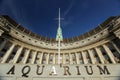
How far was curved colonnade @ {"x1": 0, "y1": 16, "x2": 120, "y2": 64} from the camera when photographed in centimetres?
3969

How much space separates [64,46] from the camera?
56750mm

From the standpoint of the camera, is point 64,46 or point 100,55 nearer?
point 100,55

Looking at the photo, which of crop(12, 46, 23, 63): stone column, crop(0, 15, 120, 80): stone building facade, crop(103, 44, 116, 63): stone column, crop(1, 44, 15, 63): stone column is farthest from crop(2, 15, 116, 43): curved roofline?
crop(1, 44, 15, 63): stone column

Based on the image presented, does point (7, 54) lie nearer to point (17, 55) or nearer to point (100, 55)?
point (17, 55)

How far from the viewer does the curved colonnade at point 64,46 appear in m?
39.7

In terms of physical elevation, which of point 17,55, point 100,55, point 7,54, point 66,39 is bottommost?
point 7,54

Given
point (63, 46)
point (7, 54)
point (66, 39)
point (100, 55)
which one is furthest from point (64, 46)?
point (7, 54)

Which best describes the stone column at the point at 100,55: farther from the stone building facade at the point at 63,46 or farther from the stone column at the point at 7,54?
the stone column at the point at 7,54

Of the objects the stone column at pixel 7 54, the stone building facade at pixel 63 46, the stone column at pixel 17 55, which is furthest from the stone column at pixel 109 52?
the stone column at pixel 7 54

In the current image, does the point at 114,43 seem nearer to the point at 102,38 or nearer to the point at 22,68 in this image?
the point at 102,38

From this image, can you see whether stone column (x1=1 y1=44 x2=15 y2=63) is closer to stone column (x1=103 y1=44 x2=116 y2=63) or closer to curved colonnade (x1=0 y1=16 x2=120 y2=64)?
curved colonnade (x1=0 y1=16 x2=120 y2=64)

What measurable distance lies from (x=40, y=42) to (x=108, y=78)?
44723 millimetres

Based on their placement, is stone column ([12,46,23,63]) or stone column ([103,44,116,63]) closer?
stone column ([103,44,116,63])

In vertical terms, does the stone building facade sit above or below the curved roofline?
below
